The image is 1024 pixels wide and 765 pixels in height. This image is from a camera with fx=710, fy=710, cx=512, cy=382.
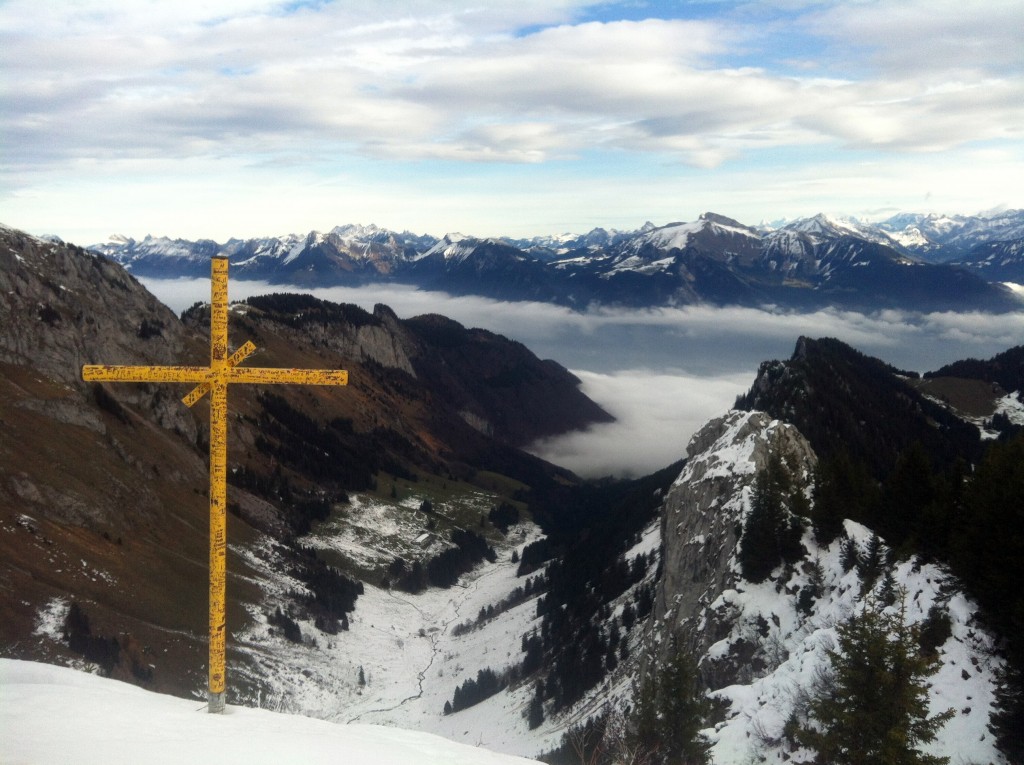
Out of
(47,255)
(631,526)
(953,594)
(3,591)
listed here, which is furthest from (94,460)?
(953,594)

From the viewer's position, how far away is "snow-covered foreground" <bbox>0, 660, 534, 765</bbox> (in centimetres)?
1554


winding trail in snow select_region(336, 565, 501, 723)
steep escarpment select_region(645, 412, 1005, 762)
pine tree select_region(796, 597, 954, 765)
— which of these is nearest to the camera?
pine tree select_region(796, 597, 954, 765)

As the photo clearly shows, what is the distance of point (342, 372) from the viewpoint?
22062 mm

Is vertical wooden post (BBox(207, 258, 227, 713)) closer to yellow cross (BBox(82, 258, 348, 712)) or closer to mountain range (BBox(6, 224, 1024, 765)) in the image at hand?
yellow cross (BBox(82, 258, 348, 712))

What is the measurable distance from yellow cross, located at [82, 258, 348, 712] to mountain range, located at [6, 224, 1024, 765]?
6557 mm

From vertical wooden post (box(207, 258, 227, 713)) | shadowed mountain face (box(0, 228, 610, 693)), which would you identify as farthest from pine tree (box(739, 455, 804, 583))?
shadowed mountain face (box(0, 228, 610, 693))

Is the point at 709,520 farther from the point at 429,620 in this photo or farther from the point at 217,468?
the point at 429,620

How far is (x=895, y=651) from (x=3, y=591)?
90.1 m

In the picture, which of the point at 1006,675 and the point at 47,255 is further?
the point at 47,255

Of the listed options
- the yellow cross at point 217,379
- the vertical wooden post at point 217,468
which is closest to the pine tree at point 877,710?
the yellow cross at point 217,379

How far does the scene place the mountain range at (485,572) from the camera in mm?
36438

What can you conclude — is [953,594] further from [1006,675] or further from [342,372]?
[342,372]

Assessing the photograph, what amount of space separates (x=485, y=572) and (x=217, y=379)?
175 m

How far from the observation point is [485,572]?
623 ft
